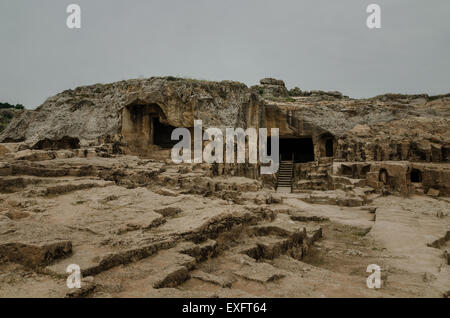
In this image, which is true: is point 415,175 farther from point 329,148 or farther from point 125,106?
point 125,106

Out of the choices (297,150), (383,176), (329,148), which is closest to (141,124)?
(329,148)

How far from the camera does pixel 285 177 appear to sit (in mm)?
19984

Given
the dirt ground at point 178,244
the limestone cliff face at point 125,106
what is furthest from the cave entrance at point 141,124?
the dirt ground at point 178,244

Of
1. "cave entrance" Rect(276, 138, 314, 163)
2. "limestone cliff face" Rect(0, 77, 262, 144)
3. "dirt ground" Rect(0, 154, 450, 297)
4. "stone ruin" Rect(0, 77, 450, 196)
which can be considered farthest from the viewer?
"cave entrance" Rect(276, 138, 314, 163)

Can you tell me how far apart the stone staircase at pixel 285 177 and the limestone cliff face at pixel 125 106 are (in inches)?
150

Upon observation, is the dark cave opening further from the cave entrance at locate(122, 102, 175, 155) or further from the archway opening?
the cave entrance at locate(122, 102, 175, 155)

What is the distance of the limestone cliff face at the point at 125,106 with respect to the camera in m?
16.4

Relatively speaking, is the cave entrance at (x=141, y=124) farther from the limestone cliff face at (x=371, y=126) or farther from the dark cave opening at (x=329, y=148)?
the dark cave opening at (x=329, y=148)

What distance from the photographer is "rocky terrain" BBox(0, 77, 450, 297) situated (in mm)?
4020

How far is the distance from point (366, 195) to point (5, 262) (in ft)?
44.2

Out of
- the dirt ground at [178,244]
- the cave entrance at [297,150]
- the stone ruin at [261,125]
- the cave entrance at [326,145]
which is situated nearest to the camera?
the dirt ground at [178,244]

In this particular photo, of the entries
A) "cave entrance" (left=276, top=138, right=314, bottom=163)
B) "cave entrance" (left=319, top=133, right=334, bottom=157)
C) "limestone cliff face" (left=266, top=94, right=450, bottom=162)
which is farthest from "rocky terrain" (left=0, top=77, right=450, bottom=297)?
"cave entrance" (left=276, top=138, right=314, bottom=163)

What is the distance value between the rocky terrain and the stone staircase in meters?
0.54
